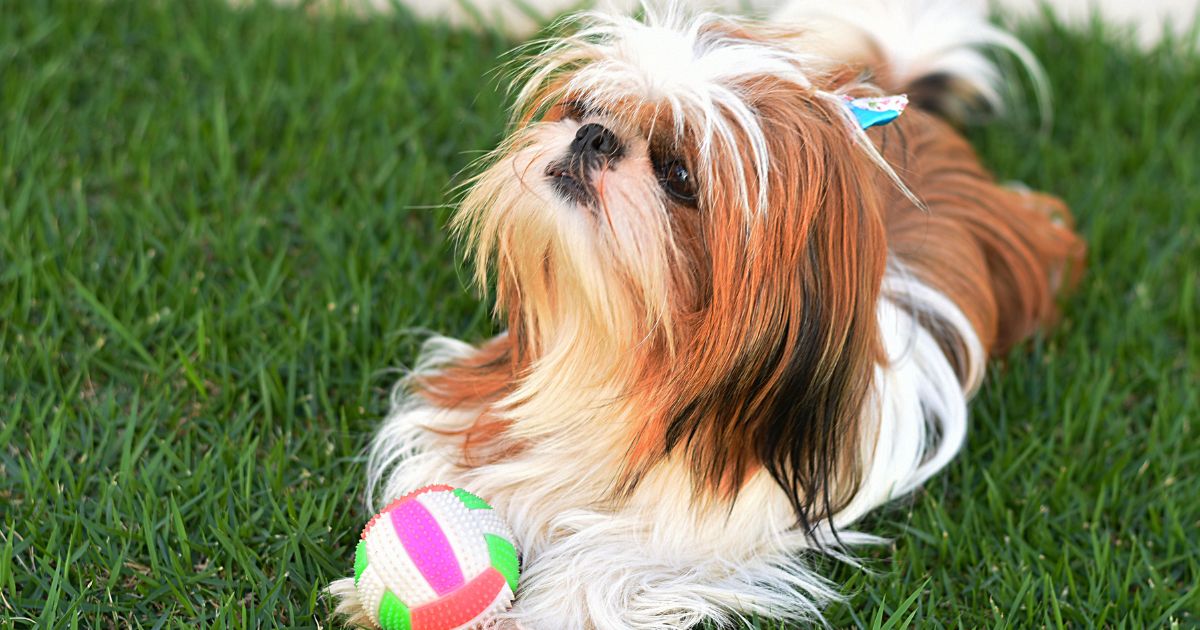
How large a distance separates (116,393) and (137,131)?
1068 millimetres

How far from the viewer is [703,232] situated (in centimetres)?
221

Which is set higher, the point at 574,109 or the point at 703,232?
the point at 574,109

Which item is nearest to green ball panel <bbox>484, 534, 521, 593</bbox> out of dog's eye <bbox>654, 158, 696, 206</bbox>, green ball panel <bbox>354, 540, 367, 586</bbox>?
green ball panel <bbox>354, 540, 367, 586</bbox>

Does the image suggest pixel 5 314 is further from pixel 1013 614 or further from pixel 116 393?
pixel 1013 614

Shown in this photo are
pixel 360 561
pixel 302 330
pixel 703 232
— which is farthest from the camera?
pixel 302 330

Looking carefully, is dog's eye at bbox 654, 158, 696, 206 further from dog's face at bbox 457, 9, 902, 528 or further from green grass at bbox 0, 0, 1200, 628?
green grass at bbox 0, 0, 1200, 628

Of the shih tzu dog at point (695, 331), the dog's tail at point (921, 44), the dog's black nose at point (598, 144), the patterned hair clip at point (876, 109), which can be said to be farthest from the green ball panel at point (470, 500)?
the dog's tail at point (921, 44)

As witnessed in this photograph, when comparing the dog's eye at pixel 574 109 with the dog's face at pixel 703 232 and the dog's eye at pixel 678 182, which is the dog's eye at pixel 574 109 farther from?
the dog's eye at pixel 678 182

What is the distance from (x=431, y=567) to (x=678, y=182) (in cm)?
Result: 80

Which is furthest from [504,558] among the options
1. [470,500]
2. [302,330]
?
[302,330]

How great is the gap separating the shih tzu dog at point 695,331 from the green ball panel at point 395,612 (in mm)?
176

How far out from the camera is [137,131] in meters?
3.76

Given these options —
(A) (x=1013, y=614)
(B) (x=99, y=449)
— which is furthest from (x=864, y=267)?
(B) (x=99, y=449)

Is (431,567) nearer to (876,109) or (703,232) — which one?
(703,232)
